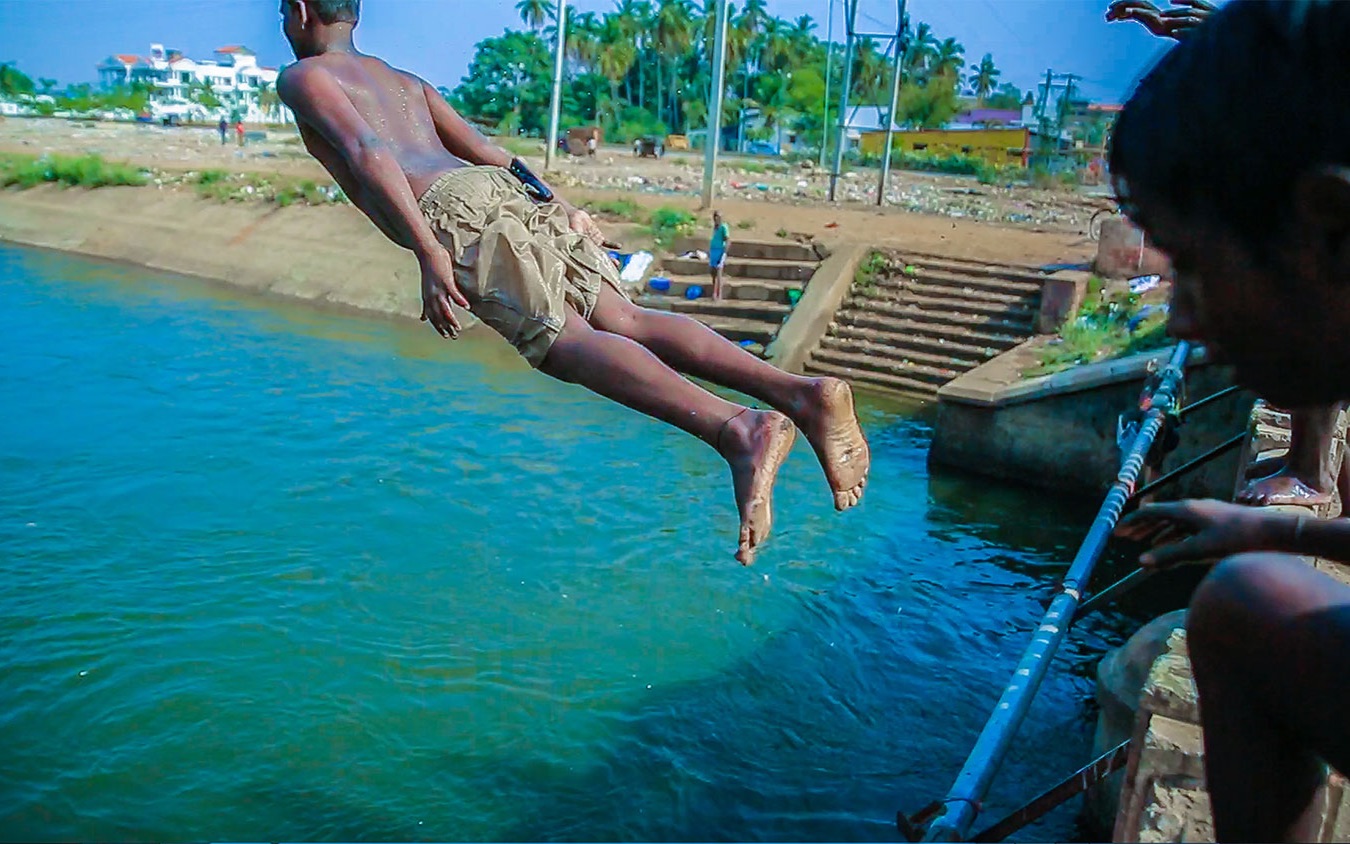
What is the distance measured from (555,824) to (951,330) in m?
9.33

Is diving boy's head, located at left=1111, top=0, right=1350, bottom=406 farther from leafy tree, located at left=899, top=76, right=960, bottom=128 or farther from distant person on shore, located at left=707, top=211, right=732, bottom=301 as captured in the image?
leafy tree, located at left=899, top=76, right=960, bottom=128

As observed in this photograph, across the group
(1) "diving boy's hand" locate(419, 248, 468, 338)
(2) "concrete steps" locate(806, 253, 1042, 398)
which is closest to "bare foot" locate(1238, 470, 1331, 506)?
(1) "diving boy's hand" locate(419, 248, 468, 338)

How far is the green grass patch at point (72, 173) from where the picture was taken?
71.3ft

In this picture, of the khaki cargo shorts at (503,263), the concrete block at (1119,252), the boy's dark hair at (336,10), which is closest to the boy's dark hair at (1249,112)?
the khaki cargo shorts at (503,263)

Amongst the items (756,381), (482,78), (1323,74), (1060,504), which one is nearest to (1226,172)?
(1323,74)

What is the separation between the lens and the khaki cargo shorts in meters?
3.33

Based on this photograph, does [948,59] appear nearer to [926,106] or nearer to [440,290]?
[926,106]

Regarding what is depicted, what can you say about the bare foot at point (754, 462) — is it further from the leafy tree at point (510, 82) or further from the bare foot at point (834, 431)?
the leafy tree at point (510, 82)

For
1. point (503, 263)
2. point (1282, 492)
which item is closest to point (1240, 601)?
point (503, 263)

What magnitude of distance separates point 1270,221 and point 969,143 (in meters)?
44.7

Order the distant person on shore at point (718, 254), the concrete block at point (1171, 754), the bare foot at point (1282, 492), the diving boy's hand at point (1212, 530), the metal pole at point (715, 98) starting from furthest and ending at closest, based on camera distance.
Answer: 1. the metal pole at point (715, 98)
2. the distant person on shore at point (718, 254)
3. the bare foot at point (1282, 492)
4. the concrete block at point (1171, 754)
5. the diving boy's hand at point (1212, 530)

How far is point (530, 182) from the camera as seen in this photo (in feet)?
12.2

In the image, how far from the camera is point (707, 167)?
58.3 feet

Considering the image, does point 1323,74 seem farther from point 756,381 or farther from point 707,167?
point 707,167
